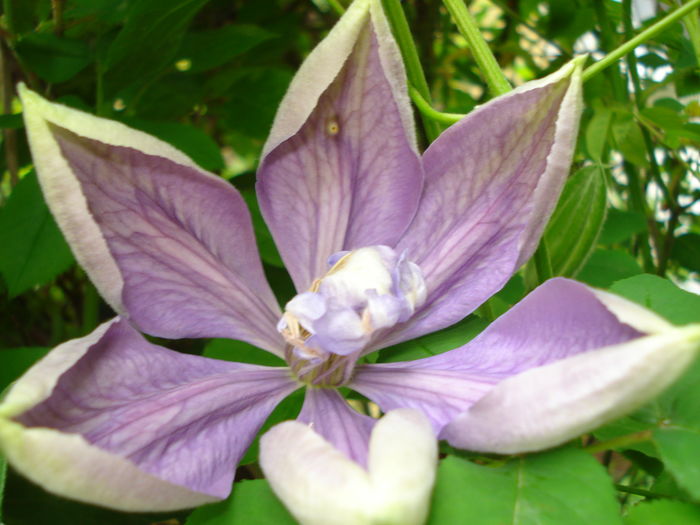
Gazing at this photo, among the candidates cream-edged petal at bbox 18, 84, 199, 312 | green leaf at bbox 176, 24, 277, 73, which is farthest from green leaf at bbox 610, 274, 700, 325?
green leaf at bbox 176, 24, 277, 73

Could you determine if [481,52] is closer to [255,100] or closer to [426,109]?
[426,109]

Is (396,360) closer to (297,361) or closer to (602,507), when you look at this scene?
(297,361)

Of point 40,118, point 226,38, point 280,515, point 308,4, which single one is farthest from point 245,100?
point 280,515

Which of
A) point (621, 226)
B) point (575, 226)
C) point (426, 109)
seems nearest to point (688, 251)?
point (621, 226)

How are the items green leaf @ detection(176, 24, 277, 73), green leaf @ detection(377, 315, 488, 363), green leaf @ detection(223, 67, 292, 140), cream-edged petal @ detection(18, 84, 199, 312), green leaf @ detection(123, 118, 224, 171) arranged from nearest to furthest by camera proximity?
cream-edged petal @ detection(18, 84, 199, 312)
green leaf @ detection(377, 315, 488, 363)
green leaf @ detection(123, 118, 224, 171)
green leaf @ detection(176, 24, 277, 73)
green leaf @ detection(223, 67, 292, 140)

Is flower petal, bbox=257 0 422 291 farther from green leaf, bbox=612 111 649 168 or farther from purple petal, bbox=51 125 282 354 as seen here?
green leaf, bbox=612 111 649 168

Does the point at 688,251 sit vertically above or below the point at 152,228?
below
